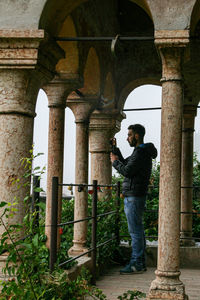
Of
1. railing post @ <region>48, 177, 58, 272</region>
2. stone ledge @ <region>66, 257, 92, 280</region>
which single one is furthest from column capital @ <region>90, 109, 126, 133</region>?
railing post @ <region>48, 177, 58, 272</region>

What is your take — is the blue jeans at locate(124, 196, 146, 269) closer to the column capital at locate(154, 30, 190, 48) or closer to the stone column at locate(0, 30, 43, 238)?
the stone column at locate(0, 30, 43, 238)

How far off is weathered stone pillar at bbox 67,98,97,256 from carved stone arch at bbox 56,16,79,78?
1.10 metres

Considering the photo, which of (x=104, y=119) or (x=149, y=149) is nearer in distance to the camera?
(x=149, y=149)

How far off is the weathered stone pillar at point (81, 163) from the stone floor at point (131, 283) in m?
0.57

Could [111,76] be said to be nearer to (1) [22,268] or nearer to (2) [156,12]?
(2) [156,12]

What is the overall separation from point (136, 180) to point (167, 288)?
164cm

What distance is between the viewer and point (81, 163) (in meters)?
6.52

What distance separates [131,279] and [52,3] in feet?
10.3

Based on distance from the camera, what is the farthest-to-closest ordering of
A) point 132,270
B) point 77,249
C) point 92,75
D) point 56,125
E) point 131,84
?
point 131,84
point 92,75
point 77,249
point 132,270
point 56,125

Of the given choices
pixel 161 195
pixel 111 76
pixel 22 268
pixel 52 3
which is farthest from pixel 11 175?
pixel 111 76

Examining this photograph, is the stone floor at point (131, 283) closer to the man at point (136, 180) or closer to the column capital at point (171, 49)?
the man at point (136, 180)

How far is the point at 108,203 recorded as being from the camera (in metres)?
Answer: 7.34

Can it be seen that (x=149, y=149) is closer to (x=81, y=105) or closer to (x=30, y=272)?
(x=81, y=105)

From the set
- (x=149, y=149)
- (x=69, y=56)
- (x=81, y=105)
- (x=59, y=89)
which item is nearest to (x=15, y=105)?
(x=59, y=89)
